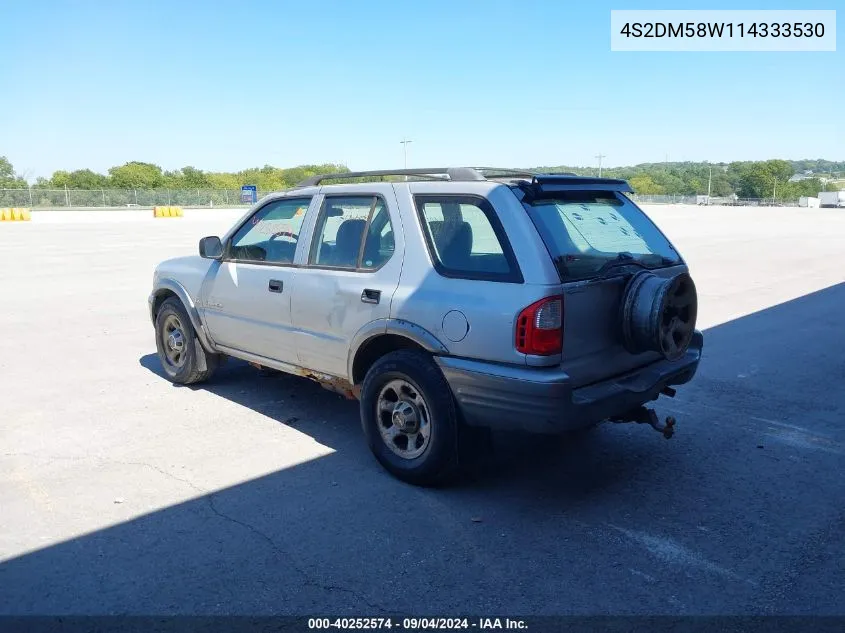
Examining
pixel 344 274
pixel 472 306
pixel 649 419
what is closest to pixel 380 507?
pixel 472 306

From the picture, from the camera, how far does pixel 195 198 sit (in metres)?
66.6

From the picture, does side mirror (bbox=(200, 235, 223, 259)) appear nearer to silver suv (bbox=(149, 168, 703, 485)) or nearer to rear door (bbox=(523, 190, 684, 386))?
silver suv (bbox=(149, 168, 703, 485))

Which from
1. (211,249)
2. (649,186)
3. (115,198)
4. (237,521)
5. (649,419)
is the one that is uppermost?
(649,186)

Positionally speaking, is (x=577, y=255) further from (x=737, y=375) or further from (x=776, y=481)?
(x=737, y=375)

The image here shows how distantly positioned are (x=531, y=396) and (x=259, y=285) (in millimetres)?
2495

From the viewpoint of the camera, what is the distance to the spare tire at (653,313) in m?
4.00

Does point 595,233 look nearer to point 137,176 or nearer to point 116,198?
point 116,198

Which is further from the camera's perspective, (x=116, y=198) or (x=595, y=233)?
(x=116, y=198)

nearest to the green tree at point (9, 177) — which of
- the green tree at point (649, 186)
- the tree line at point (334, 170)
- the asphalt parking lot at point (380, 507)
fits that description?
the tree line at point (334, 170)

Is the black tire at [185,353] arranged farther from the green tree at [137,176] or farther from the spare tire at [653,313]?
the green tree at [137,176]

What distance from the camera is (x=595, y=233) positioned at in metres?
4.42

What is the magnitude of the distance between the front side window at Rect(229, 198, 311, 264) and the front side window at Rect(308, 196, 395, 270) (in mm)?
257

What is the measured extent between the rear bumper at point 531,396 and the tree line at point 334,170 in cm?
7431

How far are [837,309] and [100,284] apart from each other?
1240cm
